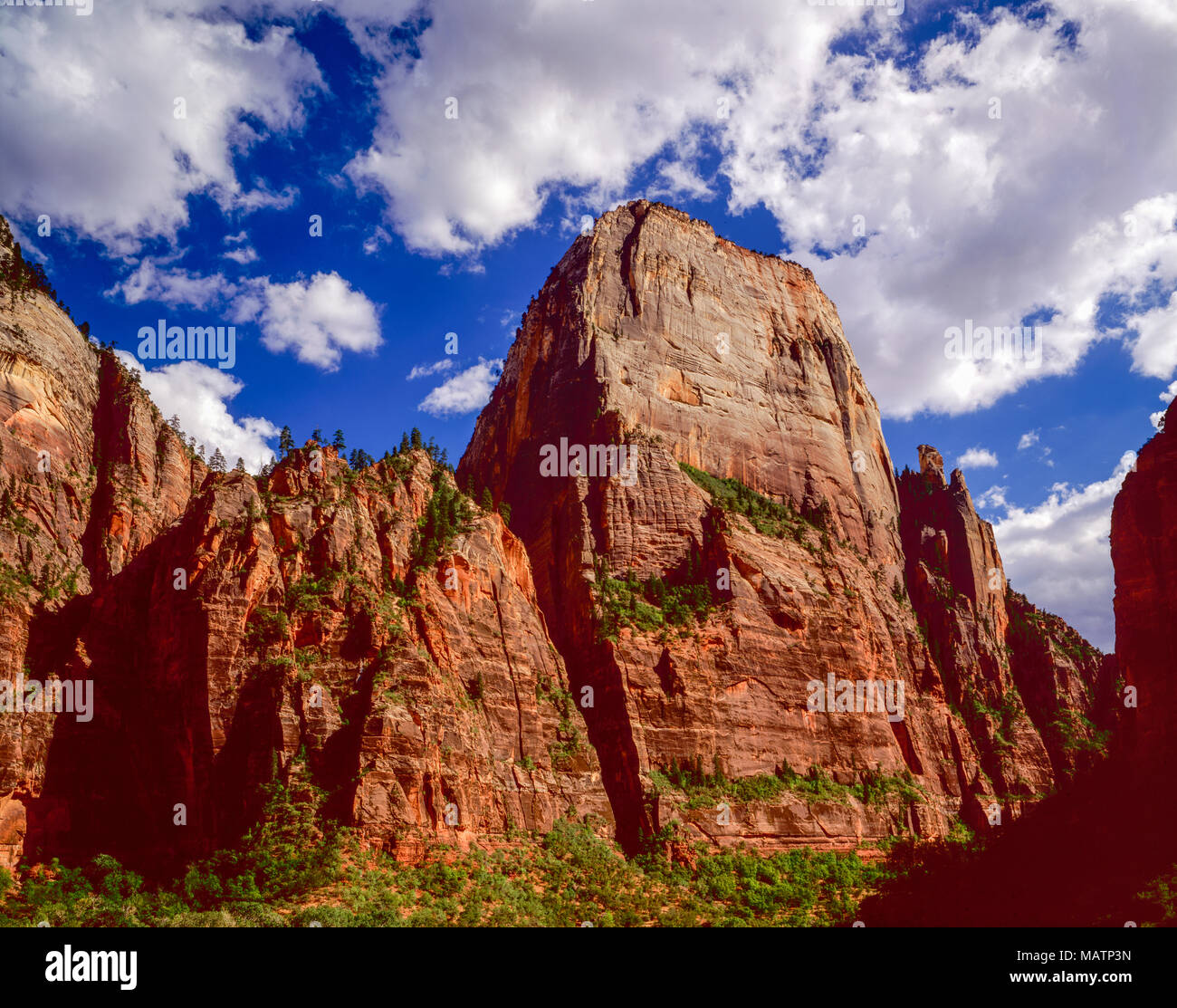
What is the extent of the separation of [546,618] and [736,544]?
2042cm

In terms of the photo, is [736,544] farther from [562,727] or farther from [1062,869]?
[1062,869]

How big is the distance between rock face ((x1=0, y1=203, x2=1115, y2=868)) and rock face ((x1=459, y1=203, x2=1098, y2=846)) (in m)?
0.38

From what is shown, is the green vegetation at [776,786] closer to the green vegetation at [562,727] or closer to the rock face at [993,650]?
the green vegetation at [562,727]

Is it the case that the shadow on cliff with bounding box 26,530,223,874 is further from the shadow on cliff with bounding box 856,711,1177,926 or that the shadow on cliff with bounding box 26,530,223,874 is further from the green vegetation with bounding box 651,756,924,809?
the shadow on cliff with bounding box 856,711,1177,926

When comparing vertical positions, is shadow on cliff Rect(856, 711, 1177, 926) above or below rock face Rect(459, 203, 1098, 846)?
below

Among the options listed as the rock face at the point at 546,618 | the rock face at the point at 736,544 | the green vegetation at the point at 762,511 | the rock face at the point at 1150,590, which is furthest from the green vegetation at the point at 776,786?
the green vegetation at the point at 762,511

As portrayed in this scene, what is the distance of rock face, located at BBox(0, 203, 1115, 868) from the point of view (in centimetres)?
6581

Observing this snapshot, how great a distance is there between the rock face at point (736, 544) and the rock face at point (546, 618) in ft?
1.25

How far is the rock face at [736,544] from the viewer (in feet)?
280

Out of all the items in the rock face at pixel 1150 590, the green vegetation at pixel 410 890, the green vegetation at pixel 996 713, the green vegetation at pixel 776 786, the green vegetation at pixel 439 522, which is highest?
the green vegetation at pixel 439 522

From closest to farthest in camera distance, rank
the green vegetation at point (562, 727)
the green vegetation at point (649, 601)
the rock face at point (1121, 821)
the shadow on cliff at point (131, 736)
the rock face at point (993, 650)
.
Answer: the shadow on cliff at point (131, 736), the rock face at point (1121, 821), the green vegetation at point (562, 727), the green vegetation at point (649, 601), the rock face at point (993, 650)

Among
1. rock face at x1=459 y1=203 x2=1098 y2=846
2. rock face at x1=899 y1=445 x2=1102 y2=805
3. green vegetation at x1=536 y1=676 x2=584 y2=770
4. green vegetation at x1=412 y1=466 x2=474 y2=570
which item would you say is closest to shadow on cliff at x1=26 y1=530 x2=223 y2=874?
green vegetation at x1=412 y1=466 x2=474 y2=570

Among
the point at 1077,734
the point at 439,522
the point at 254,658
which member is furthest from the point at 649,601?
the point at 1077,734
